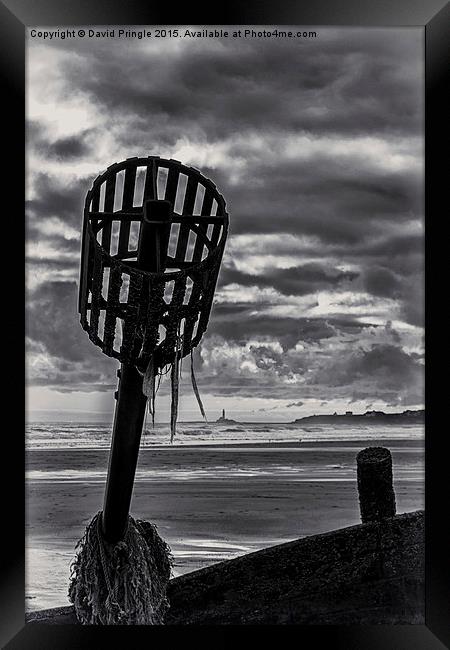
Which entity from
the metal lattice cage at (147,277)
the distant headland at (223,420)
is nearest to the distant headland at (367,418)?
the distant headland at (223,420)

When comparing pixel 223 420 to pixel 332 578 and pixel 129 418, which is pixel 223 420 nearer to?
pixel 129 418

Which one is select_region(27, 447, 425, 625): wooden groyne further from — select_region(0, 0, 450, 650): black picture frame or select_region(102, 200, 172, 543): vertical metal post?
select_region(102, 200, 172, 543): vertical metal post

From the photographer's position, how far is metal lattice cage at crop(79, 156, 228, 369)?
220 cm

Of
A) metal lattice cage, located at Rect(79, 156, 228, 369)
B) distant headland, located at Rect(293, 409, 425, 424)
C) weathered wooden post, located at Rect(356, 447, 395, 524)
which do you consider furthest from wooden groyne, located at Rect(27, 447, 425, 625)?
metal lattice cage, located at Rect(79, 156, 228, 369)

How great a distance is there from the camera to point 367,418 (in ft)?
9.86

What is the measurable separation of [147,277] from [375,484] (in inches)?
52.6

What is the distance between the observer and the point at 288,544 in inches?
119
